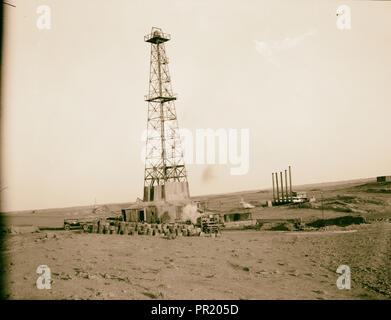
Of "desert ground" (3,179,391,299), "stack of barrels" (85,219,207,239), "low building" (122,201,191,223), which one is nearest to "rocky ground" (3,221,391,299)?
"desert ground" (3,179,391,299)

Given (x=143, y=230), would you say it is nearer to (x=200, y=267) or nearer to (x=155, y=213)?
(x=155, y=213)

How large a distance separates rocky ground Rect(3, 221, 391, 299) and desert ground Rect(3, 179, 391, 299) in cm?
2

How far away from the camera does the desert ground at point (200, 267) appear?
884 cm

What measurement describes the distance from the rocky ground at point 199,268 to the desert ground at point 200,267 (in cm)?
2

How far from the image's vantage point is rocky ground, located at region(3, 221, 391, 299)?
29.0 feet

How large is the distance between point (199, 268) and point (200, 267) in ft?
0.42

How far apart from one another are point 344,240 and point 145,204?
49.1 ft

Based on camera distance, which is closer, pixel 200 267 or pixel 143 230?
pixel 200 267

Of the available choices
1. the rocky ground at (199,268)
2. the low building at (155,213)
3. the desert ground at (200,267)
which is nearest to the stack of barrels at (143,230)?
the desert ground at (200,267)

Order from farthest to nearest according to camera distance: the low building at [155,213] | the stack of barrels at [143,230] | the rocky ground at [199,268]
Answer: the low building at [155,213] < the stack of barrels at [143,230] < the rocky ground at [199,268]

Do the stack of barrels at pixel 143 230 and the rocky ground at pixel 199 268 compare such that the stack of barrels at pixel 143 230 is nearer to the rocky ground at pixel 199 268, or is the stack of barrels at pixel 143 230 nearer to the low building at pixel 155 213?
the rocky ground at pixel 199 268

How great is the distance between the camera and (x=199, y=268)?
11133 millimetres

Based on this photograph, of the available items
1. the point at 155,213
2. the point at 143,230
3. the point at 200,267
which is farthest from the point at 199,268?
the point at 155,213
